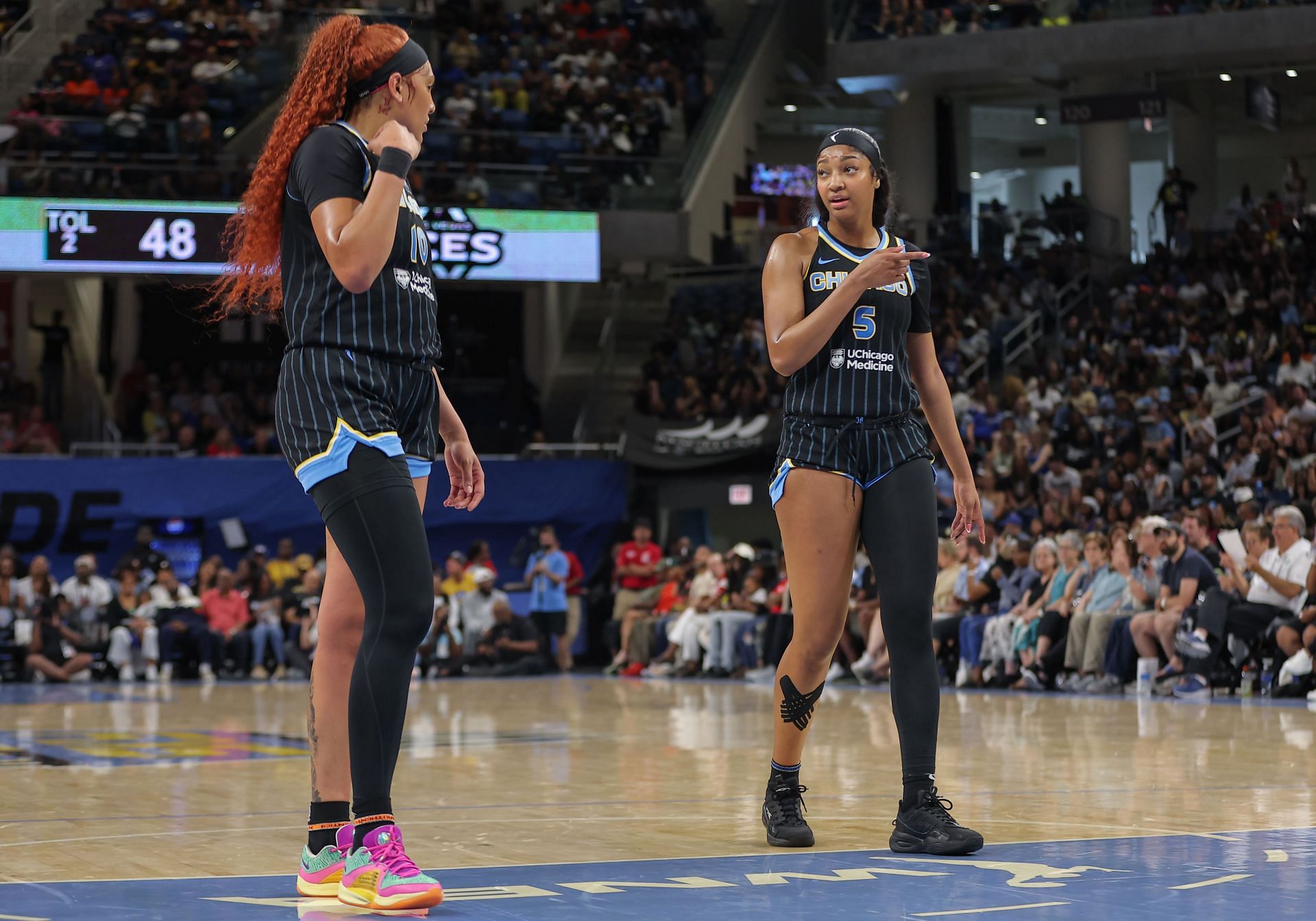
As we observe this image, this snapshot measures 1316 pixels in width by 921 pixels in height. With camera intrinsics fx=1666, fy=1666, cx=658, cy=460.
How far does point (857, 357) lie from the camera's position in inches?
180

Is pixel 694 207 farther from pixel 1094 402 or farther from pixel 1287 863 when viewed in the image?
pixel 1287 863

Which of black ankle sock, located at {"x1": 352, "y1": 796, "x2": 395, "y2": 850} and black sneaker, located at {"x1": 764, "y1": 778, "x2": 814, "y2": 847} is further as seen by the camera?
black sneaker, located at {"x1": 764, "y1": 778, "x2": 814, "y2": 847}

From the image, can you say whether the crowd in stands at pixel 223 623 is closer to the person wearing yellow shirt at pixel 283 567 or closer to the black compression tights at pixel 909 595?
the person wearing yellow shirt at pixel 283 567

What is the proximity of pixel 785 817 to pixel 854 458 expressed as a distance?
3.25ft

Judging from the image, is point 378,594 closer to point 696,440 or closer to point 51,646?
point 51,646

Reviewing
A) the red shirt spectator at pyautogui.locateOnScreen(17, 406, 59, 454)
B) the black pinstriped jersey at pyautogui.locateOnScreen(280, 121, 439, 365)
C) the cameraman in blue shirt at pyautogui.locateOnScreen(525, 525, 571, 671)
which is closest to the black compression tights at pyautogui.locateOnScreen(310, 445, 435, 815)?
the black pinstriped jersey at pyautogui.locateOnScreen(280, 121, 439, 365)

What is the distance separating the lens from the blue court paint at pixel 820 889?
133 inches

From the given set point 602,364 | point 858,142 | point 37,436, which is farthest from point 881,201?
point 602,364

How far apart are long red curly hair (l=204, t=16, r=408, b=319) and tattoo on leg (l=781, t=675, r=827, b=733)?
1.82 metres

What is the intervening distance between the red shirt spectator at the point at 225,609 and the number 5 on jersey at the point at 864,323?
1286 centimetres

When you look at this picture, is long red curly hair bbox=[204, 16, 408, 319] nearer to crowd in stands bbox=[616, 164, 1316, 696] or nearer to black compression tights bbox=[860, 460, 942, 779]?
black compression tights bbox=[860, 460, 942, 779]

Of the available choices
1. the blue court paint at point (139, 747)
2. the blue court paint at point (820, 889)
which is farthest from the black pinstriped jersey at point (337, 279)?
the blue court paint at point (139, 747)

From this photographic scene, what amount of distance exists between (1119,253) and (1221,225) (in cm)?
148

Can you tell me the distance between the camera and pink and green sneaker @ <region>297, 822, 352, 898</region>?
359 centimetres
